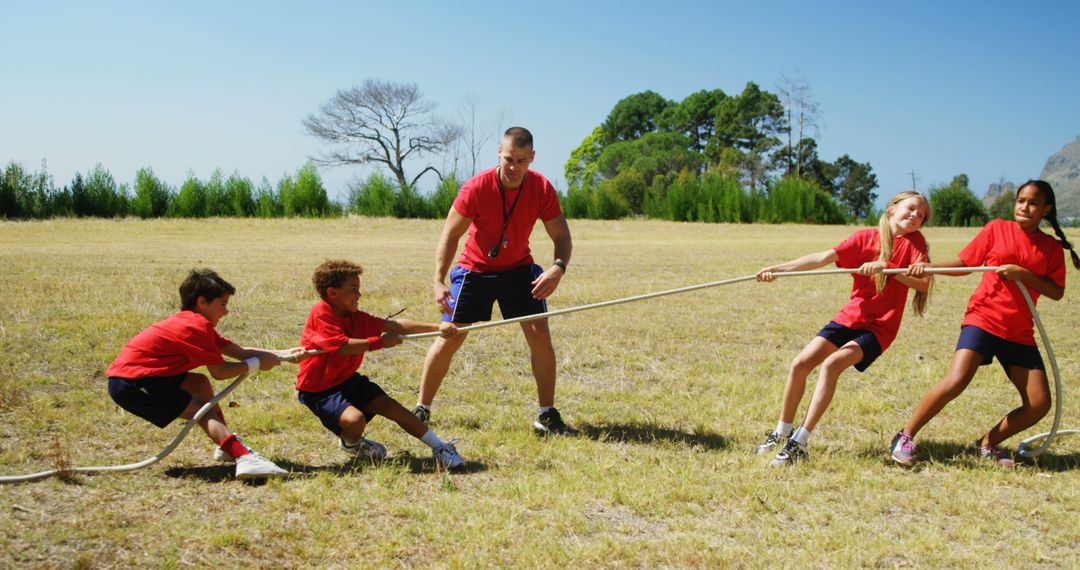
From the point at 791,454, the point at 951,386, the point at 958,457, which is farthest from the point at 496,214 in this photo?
the point at 958,457

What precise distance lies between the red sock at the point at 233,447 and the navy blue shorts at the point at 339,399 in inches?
18.9

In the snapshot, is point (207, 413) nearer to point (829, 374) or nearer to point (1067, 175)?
point (829, 374)

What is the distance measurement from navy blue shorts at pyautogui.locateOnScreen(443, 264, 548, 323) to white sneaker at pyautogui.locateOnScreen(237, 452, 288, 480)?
1680mm

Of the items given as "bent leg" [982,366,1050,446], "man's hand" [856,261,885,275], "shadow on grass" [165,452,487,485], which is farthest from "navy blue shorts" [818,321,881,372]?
"shadow on grass" [165,452,487,485]

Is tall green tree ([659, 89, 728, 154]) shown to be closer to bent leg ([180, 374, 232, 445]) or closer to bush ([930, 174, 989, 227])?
bush ([930, 174, 989, 227])

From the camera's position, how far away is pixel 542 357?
6.07m

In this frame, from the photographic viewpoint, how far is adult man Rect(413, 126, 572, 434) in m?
5.84

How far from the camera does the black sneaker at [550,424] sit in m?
5.95

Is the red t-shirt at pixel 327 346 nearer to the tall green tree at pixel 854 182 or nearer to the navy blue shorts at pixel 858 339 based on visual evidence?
the navy blue shorts at pixel 858 339

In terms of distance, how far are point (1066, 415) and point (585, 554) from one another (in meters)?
4.84

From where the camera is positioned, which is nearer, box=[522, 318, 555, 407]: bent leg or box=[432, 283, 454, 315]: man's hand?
box=[432, 283, 454, 315]: man's hand

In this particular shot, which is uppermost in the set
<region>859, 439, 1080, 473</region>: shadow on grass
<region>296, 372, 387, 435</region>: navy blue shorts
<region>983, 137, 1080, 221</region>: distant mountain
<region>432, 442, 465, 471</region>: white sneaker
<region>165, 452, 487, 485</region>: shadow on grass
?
Result: <region>983, 137, 1080, 221</region>: distant mountain

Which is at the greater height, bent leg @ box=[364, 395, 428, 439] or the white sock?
bent leg @ box=[364, 395, 428, 439]

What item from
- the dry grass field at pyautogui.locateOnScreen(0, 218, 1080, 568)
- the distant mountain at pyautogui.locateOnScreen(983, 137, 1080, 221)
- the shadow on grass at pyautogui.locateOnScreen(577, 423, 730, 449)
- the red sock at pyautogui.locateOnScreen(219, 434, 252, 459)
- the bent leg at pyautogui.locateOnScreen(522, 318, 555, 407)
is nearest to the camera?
the dry grass field at pyautogui.locateOnScreen(0, 218, 1080, 568)
